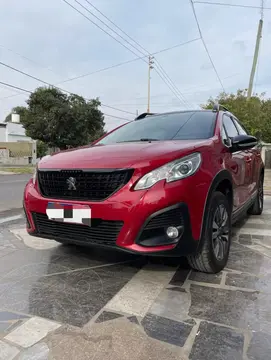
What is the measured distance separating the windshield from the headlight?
2.29 ft

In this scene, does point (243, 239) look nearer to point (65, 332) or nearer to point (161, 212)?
point (161, 212)

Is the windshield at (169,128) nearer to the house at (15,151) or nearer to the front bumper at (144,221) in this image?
the front bumper at (144,221)

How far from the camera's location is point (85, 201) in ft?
8.21

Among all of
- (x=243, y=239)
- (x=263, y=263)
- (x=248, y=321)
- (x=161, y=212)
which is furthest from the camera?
(x=243, y=239)

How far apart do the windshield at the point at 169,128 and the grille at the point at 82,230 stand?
1205 mm

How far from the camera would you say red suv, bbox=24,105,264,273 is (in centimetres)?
234

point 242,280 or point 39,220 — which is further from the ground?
point 39,220

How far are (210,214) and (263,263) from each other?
1064 mm

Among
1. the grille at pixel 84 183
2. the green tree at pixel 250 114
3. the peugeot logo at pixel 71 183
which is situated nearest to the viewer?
the grille at pixel 84 183

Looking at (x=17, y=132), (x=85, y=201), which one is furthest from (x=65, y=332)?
(x=17, y=132)

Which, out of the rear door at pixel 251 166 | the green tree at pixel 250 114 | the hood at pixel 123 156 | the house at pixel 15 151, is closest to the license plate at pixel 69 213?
the hood at pixel 123 156

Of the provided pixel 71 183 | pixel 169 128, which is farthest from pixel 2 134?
pixel 71 183

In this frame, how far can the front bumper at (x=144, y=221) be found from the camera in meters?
2.31

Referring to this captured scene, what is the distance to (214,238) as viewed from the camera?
2.84 meters
